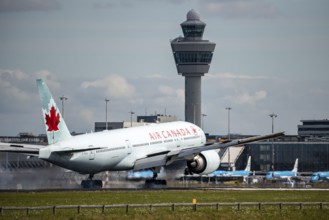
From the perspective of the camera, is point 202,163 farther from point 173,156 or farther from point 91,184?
point 91,184

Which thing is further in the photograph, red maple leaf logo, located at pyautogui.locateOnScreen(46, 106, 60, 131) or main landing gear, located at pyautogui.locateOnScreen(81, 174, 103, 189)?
main landing gear, located at pyautogui.locateOnScreen(81, 174, 103, 189)

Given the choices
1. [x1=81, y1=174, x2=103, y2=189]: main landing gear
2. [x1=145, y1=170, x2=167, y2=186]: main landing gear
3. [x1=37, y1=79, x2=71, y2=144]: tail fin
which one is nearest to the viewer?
[x1=37, y1=79, x2=71, y2=144]: tail fin

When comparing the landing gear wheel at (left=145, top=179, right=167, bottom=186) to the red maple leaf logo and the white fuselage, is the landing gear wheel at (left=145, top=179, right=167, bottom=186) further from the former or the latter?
the red maple leaf logo

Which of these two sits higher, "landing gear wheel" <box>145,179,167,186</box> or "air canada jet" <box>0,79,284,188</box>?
"air canada jet" <box>0,79,284,188</box>

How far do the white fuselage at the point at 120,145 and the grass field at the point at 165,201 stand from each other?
658 centimetres

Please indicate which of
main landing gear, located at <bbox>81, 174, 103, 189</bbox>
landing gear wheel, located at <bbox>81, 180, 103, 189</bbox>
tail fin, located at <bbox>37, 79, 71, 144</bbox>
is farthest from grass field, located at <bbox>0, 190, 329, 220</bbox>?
main landing gear, located at <bbox>81, 174, 103, 189</bbox>

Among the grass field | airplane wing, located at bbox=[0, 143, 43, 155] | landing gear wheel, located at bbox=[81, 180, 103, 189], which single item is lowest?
the grass field

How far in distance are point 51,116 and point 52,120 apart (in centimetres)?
43

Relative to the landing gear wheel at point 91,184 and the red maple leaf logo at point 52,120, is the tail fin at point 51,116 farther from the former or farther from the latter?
the landing gear wheel at point 91,184

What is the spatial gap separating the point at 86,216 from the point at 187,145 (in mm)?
51057

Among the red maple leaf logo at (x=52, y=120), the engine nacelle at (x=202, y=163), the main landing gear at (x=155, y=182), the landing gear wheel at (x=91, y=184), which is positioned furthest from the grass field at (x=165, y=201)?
the engine nacelle at (x=202, y=163)

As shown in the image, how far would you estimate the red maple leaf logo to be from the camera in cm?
10138

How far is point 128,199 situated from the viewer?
88562 millimetres

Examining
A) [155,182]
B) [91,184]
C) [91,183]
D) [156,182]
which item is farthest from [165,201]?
[156,182]
